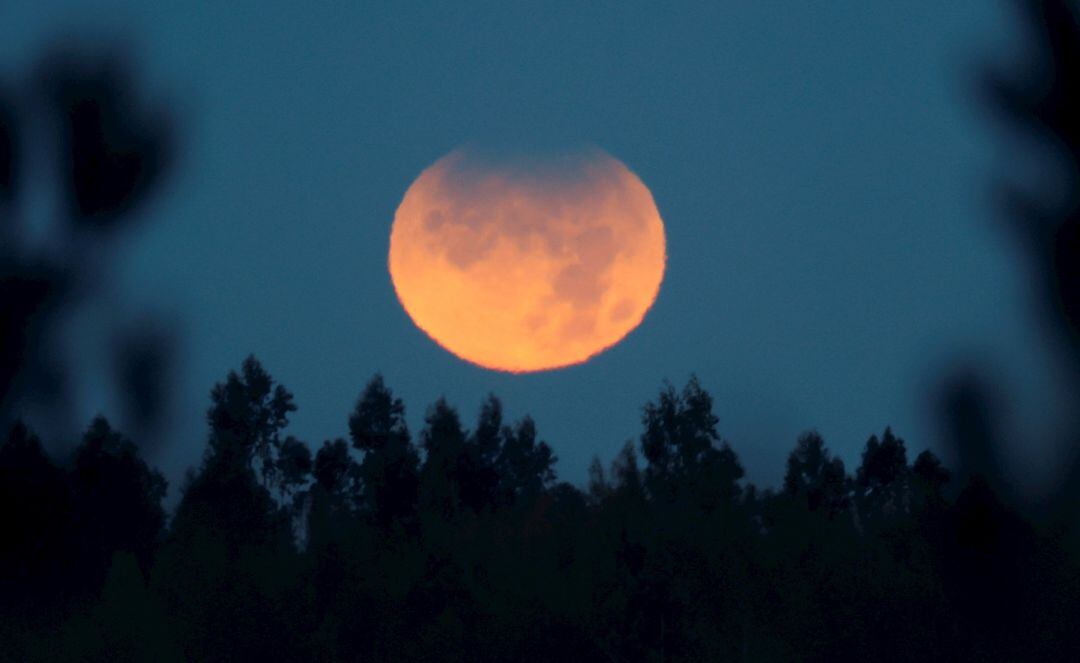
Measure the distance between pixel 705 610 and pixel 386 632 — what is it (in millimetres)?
3963

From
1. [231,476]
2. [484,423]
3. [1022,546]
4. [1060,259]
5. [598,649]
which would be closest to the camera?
[1060,259]

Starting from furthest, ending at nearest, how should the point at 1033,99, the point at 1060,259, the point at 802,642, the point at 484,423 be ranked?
the point at 484,423, the point at 802,642, the point at 1033,99, the point at 1060,259

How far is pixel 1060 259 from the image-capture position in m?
4.63

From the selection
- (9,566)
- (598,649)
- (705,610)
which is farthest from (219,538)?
(705,610)

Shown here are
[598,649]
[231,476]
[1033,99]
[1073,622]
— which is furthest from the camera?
[231,476]

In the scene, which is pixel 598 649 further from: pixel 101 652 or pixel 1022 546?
pixel 1022 546

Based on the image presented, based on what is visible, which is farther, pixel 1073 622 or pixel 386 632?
pixel 386 632

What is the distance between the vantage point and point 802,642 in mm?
13281

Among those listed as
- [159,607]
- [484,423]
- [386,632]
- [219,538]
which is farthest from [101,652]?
[484,423]

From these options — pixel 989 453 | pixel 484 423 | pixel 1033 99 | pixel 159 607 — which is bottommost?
pixel 989 453

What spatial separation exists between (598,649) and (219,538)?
4779 mm

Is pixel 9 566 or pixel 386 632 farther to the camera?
pixel 386 632

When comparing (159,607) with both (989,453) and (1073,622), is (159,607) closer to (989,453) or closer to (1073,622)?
(1073,622)

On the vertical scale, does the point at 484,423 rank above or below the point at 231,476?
above
